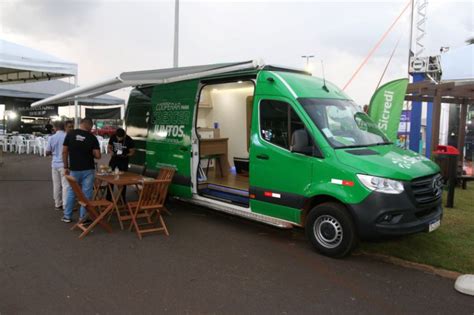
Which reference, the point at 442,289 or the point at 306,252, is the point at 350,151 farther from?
the point at 442,289

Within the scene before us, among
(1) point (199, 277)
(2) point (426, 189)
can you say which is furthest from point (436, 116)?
(1) point (199, 277)

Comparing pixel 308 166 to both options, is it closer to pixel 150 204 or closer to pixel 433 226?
pixel 433 226

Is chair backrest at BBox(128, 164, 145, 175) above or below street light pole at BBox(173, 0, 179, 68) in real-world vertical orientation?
below

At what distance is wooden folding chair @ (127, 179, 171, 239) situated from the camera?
6.27m

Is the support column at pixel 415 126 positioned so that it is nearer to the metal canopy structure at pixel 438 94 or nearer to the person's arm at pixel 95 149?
the metal canopy structure at pixel 438 94

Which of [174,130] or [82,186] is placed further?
[174,130]

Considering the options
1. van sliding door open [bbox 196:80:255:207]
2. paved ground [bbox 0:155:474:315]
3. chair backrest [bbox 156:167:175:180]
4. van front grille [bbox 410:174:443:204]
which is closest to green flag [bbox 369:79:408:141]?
van sliding door open [bbox 196:80:255:207]

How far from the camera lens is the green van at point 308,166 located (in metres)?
→ 4.90

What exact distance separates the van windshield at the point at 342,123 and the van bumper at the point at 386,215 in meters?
0.90

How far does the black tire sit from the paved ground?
0.15m

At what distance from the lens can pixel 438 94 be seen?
396 inches

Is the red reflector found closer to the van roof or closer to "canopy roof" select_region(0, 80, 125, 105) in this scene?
the van roof

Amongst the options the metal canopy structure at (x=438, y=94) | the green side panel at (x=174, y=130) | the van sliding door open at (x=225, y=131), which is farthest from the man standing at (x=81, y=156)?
the metal canopy structure at (x=438, y=94)

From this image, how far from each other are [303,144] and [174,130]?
311cm
